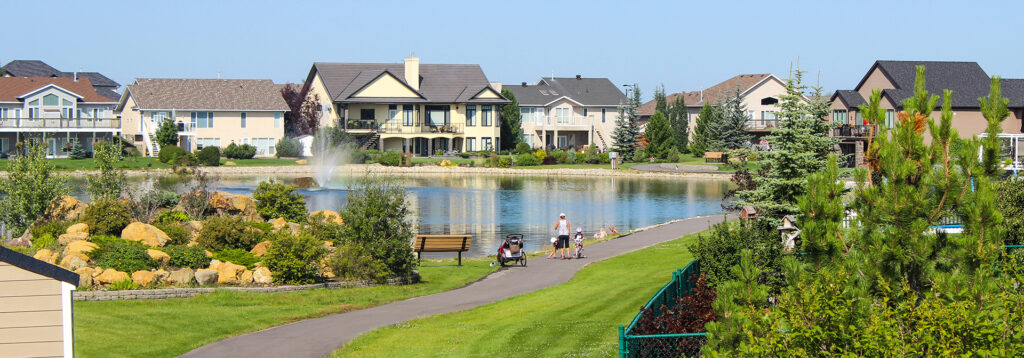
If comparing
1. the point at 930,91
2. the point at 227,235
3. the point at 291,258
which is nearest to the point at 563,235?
the point at 291,258

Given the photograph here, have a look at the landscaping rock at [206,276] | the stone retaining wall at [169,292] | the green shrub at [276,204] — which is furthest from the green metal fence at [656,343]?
the green shrub at [276,204]

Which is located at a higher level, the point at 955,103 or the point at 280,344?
the point at 955,103

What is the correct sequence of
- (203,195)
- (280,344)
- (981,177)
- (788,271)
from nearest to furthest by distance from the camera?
(788,271) < (981,177) < (280,344) < (203,195)

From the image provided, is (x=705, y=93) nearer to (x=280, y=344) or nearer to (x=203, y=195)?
(x=203, y=195)

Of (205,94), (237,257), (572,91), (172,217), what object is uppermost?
(572,91)

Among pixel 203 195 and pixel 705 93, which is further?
pixel 705 93

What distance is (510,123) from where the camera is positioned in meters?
97.3

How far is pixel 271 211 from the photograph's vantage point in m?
32.9

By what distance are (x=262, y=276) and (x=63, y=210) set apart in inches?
409

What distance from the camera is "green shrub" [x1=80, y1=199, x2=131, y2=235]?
26781 mm

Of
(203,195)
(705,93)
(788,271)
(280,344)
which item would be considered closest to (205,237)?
(203,195)

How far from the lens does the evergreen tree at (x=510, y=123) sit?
318 feet

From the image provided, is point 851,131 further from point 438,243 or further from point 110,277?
point 110,277

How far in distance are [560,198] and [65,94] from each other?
50806 mm
